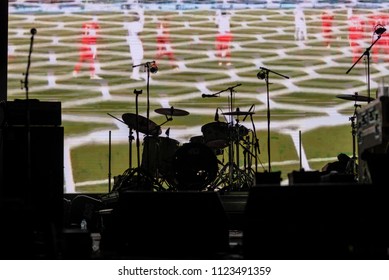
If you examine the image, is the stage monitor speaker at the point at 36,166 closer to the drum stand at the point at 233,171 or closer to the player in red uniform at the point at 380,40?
the drum stand at the point at 233,171

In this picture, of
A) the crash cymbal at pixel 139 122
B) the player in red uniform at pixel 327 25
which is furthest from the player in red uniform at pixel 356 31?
the crash cymbal at pixel 139 122

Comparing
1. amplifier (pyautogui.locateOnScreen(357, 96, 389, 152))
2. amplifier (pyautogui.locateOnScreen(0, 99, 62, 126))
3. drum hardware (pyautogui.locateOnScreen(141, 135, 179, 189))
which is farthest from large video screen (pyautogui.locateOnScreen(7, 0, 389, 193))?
amplifier (pyautogui.locateOnScreen(357, 96, 389, 152))

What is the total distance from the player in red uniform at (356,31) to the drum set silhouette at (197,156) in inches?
58.1

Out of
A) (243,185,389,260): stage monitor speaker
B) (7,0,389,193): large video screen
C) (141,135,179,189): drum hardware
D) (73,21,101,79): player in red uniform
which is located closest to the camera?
(243,185,389,260): stage monitor speaker

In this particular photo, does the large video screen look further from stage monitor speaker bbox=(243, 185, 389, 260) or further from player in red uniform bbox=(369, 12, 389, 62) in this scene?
stage monitor speaker bbox=(243, 185, 389, 260)

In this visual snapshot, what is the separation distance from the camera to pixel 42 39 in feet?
27.0

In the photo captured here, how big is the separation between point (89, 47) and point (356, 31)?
304cm

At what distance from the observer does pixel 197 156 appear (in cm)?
736

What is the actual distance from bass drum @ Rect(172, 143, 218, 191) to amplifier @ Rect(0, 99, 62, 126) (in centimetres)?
204

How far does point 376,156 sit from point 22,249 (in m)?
2.08

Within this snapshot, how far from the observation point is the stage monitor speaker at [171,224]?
4.55 metres

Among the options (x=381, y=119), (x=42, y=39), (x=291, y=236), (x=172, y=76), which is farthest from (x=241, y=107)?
(x=291, y=236)

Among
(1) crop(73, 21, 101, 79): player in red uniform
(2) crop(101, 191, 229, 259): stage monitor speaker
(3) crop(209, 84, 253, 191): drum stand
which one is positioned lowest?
(2) crop(101, 191, 229, 259): stage monitor speaker

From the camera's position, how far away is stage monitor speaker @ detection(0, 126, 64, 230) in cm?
522
